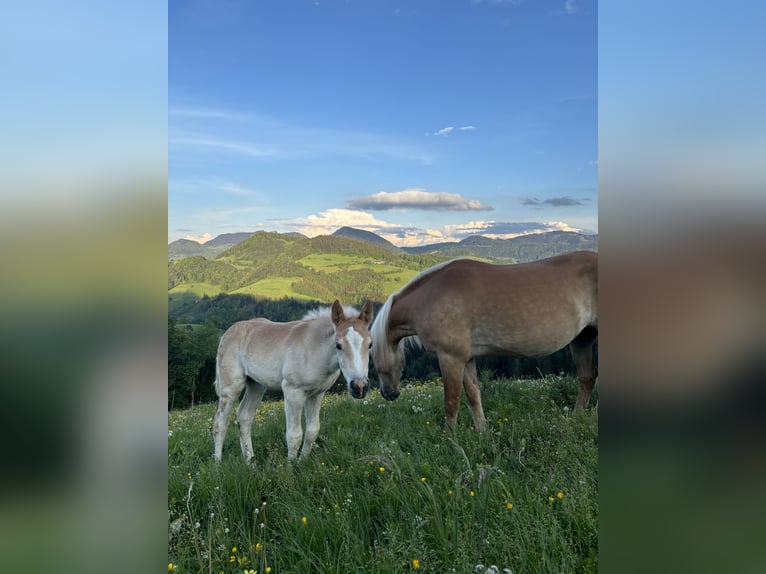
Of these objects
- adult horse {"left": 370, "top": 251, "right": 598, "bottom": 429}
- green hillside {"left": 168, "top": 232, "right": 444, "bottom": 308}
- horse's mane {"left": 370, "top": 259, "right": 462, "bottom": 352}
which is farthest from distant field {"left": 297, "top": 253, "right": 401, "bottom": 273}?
Answer: adult horse {"left": 370, "top": 251, "right": 598, "bottom": 429}

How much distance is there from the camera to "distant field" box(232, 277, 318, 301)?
8730mm

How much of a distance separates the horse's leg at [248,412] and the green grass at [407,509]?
72 cm

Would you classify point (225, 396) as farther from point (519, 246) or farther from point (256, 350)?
point (519, 246)

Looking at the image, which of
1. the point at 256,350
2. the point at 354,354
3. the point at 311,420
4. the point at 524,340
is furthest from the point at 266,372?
the point at 524,340

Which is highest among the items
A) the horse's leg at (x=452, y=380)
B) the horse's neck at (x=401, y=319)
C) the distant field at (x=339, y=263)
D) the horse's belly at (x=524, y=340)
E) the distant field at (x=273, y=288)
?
the distant field at (x=339, y=263)

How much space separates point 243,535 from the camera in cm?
251

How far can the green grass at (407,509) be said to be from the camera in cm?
222

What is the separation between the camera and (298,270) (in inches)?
342

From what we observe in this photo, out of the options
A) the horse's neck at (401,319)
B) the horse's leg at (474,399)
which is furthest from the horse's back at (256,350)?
the horse's leg at (474,399)

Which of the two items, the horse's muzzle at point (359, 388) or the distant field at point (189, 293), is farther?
the distant field at point (189, 293)

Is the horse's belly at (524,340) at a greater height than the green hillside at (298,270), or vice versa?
the green hillside at (298,270)

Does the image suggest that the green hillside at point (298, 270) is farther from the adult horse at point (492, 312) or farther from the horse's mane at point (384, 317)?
the adult horse at point (492, 312)
